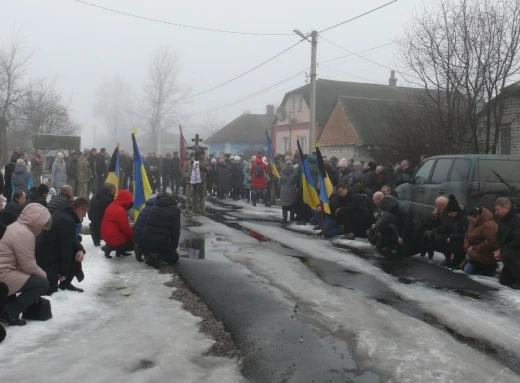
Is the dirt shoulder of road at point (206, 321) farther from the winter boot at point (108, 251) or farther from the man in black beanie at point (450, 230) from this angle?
the man in black beanie at point (450, 230)

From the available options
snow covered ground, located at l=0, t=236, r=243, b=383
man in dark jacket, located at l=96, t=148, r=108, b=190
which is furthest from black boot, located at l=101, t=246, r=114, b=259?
man in dark jacket, located at l=96, t=148, r=108, b=190

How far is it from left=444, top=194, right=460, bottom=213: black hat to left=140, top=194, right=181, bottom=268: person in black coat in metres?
4.76

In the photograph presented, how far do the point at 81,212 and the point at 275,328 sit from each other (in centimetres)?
296

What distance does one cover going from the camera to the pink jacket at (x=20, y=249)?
229 inches

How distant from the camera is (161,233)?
9.53 m

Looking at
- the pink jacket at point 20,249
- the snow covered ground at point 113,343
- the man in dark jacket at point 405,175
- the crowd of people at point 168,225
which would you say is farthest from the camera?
the man in dark jacket at point 405,175

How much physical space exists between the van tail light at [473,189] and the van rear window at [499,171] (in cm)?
13

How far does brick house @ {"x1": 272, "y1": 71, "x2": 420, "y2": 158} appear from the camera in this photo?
4725cm

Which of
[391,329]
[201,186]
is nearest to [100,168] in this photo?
[201,186]

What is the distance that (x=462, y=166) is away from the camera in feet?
34.9

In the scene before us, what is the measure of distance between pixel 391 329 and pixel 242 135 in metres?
54.1

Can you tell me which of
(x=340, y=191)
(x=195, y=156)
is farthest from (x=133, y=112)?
(x=340, y=191)

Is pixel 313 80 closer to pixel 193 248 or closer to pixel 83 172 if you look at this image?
pixel 83 172

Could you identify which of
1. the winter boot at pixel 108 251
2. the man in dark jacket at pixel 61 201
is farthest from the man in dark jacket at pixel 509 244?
the man in dark jacket at pixel 61 201
